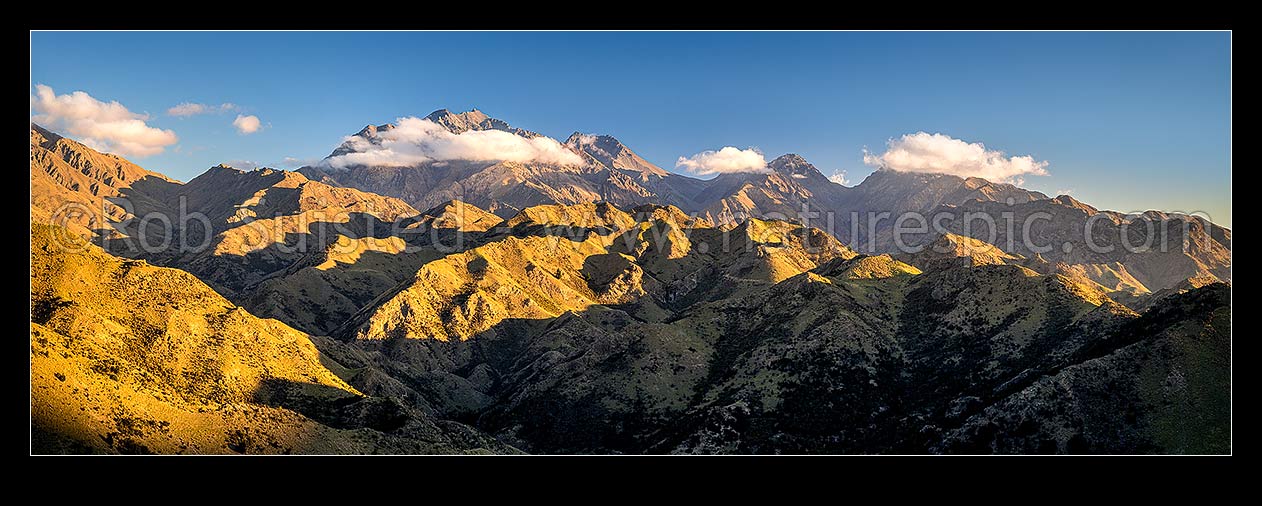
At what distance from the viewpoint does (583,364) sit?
167875 millimetres

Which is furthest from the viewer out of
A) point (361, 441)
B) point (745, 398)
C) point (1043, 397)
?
point (745, 398)

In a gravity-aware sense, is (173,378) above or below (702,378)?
above

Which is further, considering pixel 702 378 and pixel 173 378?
pixel 702 378

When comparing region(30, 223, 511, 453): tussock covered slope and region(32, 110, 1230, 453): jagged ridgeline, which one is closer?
region(30, 223, 511, 453): tussock covered slope

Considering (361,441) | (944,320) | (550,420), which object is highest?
(944,320)

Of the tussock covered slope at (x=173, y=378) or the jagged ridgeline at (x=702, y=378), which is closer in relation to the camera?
the tussock covered slope at (x=173, y=378)
